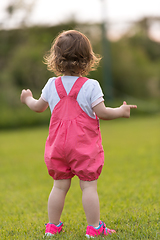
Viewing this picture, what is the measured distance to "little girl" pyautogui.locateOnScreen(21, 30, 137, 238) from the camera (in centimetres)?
205

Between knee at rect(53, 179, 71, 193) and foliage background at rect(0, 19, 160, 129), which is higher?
knee at rect(53, 179, 71, 193)

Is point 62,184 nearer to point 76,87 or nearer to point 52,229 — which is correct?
point 52,229

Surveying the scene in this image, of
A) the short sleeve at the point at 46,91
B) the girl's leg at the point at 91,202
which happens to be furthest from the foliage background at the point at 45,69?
the girl's leg at the point at 91,202

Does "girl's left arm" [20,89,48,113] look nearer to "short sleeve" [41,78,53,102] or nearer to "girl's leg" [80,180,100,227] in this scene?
"short sleeve" [41,78,53,102]

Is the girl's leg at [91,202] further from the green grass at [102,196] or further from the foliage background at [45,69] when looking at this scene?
the foliage background at [45,69]

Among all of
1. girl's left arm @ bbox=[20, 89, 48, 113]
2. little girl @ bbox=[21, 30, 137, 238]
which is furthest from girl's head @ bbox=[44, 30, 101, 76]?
girl's left arm @ bbox=[20, 89, 48, 113]

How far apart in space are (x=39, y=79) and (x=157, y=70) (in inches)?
420

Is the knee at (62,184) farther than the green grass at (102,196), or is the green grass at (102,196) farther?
the green grass at (102,196)

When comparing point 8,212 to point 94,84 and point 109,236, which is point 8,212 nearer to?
point 109,236

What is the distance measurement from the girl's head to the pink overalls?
0.09 meters

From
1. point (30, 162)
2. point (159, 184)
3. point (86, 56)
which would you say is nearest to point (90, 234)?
point (86, 56)

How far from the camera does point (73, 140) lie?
2.04m

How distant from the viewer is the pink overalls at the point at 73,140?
204cm

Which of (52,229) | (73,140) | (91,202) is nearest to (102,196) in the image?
(52,229)
